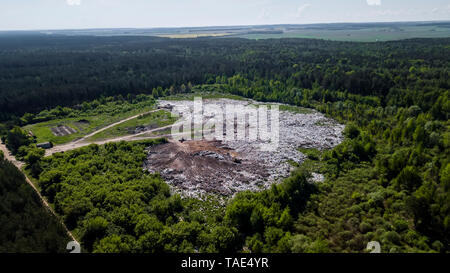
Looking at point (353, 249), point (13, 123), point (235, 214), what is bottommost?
point (353, 249)

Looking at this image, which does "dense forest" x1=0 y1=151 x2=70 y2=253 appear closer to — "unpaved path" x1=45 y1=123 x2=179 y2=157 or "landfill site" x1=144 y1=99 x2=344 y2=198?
"landfill site" x1=144 y1=99 x2=344 y2=198

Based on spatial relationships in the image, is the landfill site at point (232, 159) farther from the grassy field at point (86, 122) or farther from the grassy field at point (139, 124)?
the grassy field at point (86, 122)

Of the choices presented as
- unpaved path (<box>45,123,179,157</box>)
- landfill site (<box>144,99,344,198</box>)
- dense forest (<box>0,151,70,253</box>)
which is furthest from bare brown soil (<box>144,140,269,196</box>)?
dense forest (<box>0,151,70,253</box>)

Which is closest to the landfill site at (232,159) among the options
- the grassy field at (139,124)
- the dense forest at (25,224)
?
the grassy field at (139,124)

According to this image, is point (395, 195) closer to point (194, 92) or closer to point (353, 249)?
point (353, 249)

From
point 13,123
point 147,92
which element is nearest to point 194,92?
point 147,92

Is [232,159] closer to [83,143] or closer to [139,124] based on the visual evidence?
[139,124]
